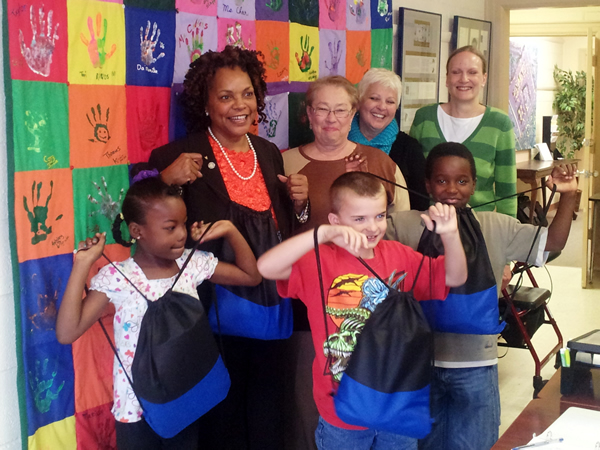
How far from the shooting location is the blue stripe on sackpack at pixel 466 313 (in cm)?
190

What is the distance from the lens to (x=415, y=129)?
3031 mm

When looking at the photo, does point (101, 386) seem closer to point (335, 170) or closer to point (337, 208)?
point (337, 208)

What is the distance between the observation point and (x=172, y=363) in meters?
1.75

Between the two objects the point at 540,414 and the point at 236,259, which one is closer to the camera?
the point at 540,414

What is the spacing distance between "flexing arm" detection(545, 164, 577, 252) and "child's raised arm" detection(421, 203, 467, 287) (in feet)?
1.28

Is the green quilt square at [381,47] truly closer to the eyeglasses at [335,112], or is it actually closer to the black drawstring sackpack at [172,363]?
the eyeglasses at [335,112]

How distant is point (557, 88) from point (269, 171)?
855cm

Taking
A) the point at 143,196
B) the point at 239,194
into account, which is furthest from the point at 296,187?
the point at 143,196

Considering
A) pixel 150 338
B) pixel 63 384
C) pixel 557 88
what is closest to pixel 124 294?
pixel 150 338

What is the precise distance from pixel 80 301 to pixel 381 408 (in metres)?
0.82

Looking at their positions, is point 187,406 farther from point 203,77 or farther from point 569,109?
point 569,109

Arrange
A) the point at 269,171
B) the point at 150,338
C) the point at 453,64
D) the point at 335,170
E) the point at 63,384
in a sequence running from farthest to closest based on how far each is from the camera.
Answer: the point at 453,64
the point at 335,170
the point at 269,171
the point at 63,384
the point at 150,338

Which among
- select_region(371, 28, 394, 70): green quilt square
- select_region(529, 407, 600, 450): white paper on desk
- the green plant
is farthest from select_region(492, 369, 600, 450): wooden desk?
the green plant

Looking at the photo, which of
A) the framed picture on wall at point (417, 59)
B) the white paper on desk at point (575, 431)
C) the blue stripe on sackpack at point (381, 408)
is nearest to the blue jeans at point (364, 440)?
the blue stripe on sackpack at point (381, 408)
